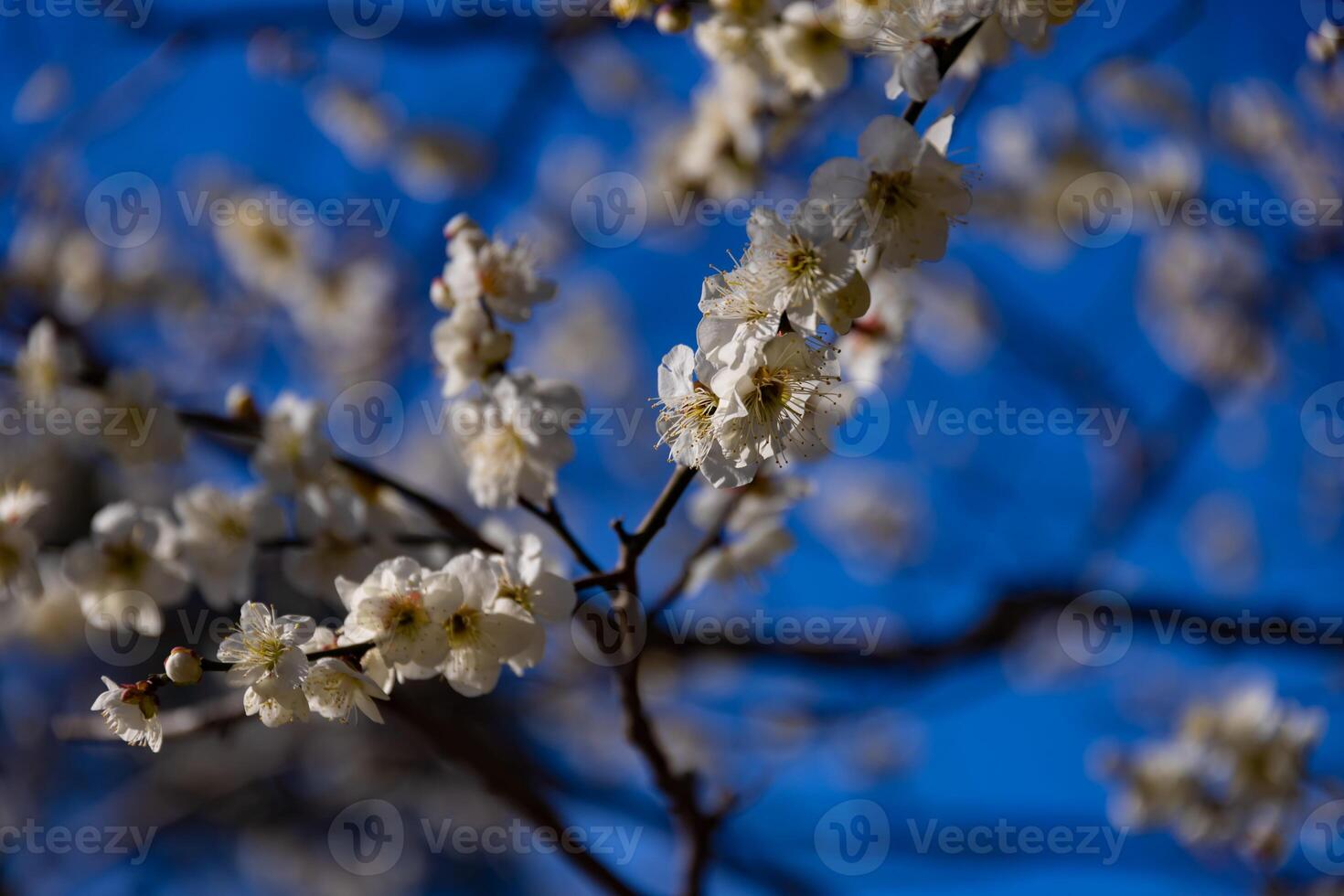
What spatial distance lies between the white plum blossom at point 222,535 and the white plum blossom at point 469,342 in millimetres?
481

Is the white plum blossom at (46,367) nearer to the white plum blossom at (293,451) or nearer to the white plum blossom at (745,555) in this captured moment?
the white plum blossom at (293,451)

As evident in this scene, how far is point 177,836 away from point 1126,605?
6887mm

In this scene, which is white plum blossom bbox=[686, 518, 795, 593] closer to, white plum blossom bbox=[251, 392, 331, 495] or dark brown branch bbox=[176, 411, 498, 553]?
dark brown branch bbox=[176, 411, 498, 553]

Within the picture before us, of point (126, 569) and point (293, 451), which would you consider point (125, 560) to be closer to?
point (126, 569)

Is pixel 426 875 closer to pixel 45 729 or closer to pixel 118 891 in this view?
pixel 118 891

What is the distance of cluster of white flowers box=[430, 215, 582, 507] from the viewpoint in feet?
4.52

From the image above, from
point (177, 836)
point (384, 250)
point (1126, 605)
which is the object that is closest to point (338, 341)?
point (384, 250)

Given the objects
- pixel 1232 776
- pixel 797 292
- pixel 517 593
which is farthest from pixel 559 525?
pixel 1232 776

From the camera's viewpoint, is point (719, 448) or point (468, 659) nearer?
point (719, 448)

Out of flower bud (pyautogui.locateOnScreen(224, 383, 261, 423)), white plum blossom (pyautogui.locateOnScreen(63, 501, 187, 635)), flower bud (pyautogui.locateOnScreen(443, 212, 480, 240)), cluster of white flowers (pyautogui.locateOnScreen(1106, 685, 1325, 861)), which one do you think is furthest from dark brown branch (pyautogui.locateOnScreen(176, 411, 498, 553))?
cluster of white flowers (pyautogui.locateOnScreen(1106, 685, 1325, 861))

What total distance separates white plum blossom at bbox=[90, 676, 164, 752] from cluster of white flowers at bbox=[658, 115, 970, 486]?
2.15ft

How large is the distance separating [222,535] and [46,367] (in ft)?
1.54

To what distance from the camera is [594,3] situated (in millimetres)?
2426

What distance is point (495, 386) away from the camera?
142cm
